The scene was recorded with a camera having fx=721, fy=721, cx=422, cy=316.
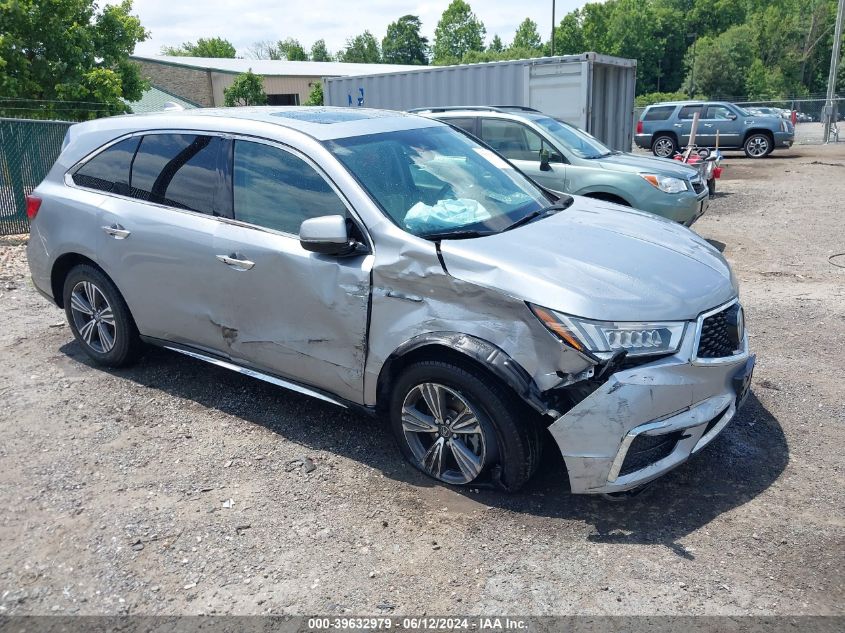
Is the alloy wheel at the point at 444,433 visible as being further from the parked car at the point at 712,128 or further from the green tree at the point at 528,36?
the green tree at the point at 528,36

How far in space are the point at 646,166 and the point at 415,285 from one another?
6.61 meters

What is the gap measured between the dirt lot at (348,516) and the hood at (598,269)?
1.01 m

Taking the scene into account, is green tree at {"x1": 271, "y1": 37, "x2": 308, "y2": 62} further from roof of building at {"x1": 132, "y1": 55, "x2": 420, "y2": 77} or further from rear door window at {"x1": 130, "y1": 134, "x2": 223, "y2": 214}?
rear door window at {"x1": 130, "y1": 134, "x2": 223, "y2": 214}

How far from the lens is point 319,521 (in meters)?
3.55

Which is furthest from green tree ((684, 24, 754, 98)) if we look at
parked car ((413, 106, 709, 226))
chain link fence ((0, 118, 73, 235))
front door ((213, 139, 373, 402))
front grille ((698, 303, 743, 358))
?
front door ((213, 139, 373, 402))

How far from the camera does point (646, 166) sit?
9.27 meters

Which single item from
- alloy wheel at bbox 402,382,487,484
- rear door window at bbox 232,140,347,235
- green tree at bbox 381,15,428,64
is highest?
green tree at bbox 381,15,428,64

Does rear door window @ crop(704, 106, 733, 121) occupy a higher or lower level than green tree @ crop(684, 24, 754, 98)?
lower

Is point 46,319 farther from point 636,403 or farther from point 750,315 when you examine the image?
point 750,315

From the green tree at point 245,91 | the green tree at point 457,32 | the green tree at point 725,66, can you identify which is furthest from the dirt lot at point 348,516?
the green tree at point 457,32

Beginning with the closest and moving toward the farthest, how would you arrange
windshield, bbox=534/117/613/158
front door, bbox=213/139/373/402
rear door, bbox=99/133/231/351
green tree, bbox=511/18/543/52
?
1. front door, bbox=213/139/373/402
2. rear door, bbox=99/133/231/351
3. windshield, bbox=534/117/613/158
4. green tree, bbox=511/18/543/52

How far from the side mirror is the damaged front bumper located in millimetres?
1389

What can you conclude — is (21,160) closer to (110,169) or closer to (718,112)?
(110,169)

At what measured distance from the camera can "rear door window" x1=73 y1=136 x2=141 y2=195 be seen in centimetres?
492
